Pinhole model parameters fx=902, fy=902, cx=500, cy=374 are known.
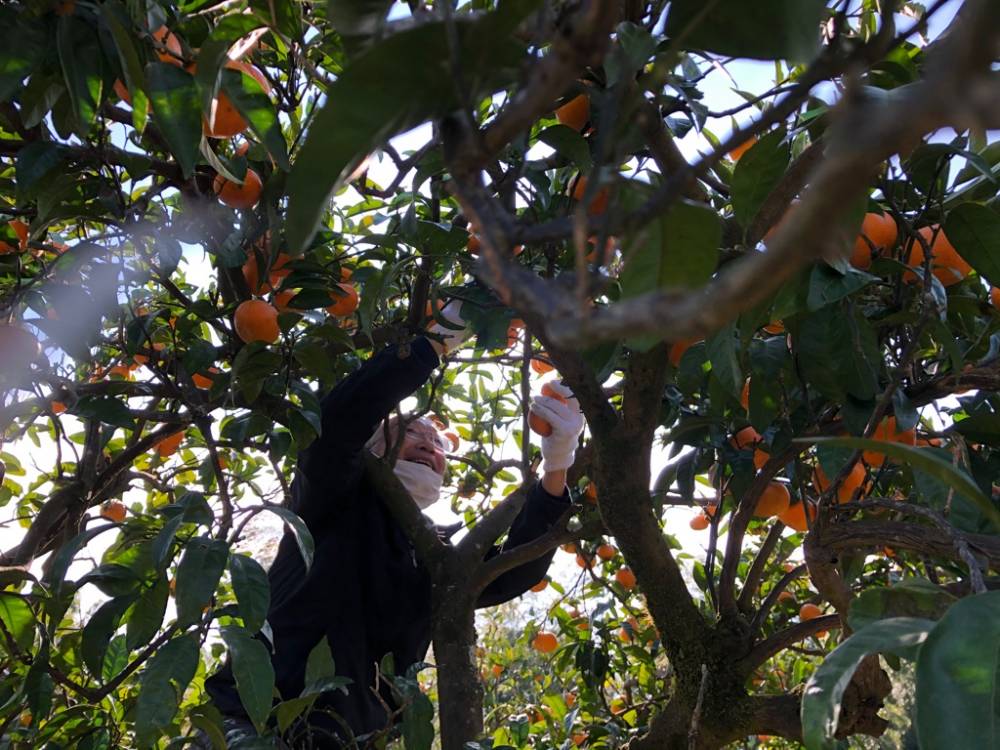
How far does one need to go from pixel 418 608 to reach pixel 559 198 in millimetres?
1127

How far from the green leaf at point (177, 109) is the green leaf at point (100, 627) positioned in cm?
55

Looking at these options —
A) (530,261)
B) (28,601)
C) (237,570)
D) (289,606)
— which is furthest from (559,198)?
(289,606)

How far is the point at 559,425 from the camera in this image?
1.95 m

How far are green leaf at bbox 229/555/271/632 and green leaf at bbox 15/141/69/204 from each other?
547 mm

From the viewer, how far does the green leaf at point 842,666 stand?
0.55 meters

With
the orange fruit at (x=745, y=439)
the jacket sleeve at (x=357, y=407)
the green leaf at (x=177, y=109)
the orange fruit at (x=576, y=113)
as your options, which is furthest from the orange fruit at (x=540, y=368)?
the green leaf at (x=177, y=109)

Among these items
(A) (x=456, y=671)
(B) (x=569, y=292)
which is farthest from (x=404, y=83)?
(A) (x=456, y=671)

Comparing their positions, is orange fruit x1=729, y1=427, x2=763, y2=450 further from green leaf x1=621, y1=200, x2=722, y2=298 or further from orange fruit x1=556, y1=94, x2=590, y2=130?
green leaf x1=621, y1=200, x2=722, y2=298

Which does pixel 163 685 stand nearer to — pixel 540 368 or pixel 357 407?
pixel 357 407

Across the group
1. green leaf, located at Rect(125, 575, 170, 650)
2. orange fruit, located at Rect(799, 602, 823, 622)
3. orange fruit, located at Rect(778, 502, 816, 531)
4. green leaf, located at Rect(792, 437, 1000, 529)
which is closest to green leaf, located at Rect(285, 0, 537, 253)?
green leaf, located at Rect(792, 437, 1000, 529)

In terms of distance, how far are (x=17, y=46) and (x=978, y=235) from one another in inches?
40.0

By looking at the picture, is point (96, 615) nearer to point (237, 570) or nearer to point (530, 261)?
point (237, 570)

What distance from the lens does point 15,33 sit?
924 mm

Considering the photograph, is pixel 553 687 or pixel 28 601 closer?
pixel 28 601
